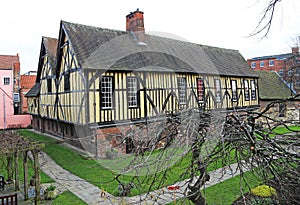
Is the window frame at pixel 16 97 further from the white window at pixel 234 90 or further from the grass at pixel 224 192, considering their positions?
the grass at pixel 224 192

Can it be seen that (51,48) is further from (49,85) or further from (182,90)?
(182,90)

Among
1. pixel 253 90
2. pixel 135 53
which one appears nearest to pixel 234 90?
pixel 253 90

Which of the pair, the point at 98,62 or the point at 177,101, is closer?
the point at 98,62

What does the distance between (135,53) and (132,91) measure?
2.54m

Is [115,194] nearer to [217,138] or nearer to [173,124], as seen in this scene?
[173,124]

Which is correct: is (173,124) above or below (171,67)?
below

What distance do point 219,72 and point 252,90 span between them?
493 centimetres

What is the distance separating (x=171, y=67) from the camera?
14.8 meters

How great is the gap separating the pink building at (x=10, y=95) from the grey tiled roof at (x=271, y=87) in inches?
976

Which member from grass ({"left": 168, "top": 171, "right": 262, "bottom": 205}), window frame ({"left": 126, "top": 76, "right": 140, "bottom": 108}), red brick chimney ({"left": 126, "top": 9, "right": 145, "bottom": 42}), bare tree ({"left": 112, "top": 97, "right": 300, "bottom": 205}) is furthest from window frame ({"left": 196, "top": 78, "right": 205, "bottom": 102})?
bare tree ({"left": 112, "top": 97, "right": 300, "bottom": 205})

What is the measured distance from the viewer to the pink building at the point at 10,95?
27.3 m

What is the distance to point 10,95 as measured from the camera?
28719 mm

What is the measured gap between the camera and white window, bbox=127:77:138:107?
42.4 feet

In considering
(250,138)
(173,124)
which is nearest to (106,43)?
(173,124)
